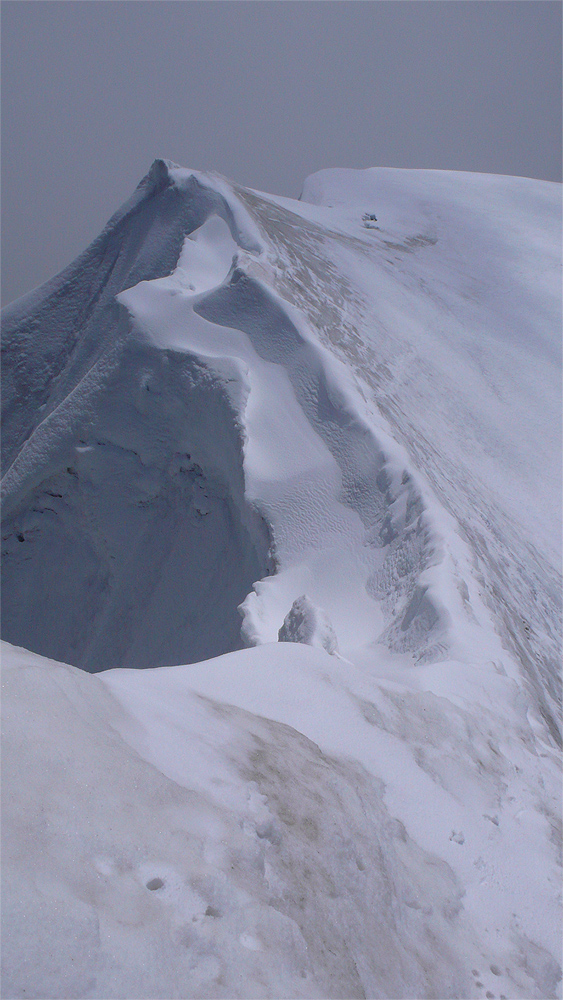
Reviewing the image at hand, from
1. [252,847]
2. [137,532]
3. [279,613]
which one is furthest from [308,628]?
[137,532]

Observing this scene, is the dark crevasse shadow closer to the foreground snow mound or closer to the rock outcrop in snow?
the rock outcrop in snow

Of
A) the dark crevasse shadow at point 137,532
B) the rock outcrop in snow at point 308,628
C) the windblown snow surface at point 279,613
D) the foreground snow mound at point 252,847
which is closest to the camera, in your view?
the foreground snow mound at point 252,847

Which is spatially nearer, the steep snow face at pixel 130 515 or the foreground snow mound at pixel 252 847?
the foreground snow mound at pixel 252 847

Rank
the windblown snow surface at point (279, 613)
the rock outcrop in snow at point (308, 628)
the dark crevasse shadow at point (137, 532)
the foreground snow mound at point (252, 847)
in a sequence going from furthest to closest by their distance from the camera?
the dark crevasse shadow at point (137, 532) → the rock outcrop in snow at point (308, 628) → the windblown snow surface at point (279, 613) → the foreground snow mound at point (252, 847)

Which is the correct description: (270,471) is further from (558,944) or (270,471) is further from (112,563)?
(558,944)

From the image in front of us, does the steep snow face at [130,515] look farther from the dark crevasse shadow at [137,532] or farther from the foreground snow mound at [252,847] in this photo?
the foreground snow mound at [252,847]

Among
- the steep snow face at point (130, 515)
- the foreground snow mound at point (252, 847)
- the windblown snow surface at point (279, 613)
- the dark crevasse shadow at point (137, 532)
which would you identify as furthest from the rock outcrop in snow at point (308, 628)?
the dark crevasse shadow at point (137, 532)

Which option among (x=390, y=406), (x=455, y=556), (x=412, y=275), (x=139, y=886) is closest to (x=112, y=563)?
(x=390, y=406)

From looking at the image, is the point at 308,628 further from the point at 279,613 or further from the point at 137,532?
the point at 137,532
